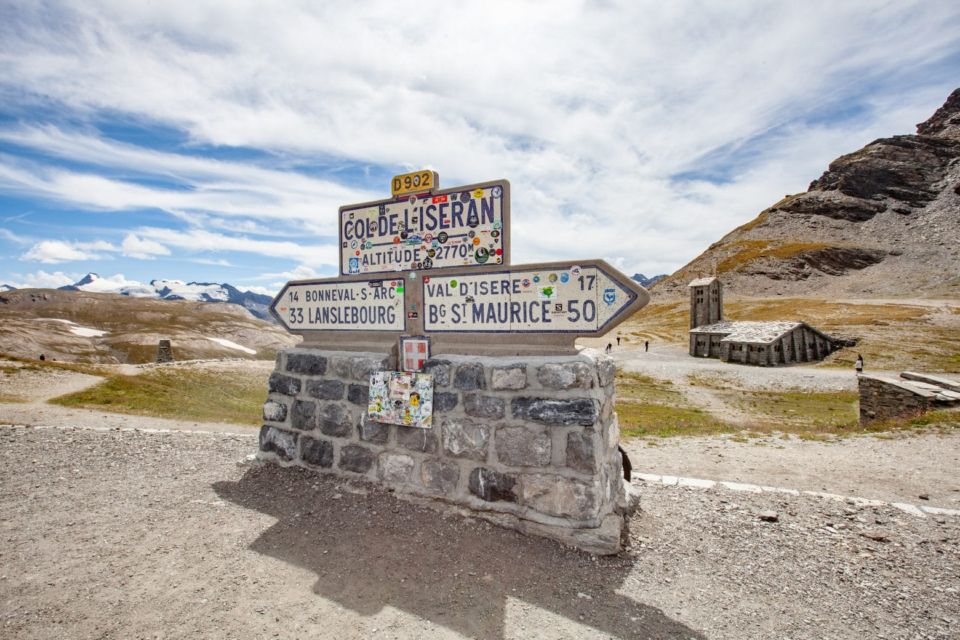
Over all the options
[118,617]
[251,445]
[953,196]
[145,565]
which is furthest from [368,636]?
[953,196]

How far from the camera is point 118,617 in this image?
349 cm

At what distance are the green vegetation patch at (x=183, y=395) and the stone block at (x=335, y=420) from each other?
889 centimetres

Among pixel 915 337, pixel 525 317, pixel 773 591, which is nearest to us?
pixel 773 591

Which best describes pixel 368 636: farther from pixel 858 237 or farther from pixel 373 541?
pixel 858 237

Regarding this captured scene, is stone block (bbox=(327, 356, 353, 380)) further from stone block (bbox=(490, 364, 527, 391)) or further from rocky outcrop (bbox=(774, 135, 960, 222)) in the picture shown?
rocky outcrop (bbox=(774, 135, 960, 222))

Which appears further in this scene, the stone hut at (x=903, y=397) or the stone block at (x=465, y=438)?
the stone hut at (x=903, y=397)

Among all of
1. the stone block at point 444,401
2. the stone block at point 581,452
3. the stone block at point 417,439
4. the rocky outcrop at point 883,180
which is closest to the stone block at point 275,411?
the stone block at point 417,439

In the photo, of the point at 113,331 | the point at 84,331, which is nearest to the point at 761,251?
the point at 113,331

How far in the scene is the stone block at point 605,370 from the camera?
494 cm

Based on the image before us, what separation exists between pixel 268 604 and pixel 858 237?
148 metres

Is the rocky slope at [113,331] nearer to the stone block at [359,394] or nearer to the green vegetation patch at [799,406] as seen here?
the green vegetation patch at [799,406]

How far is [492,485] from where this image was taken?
4.98m

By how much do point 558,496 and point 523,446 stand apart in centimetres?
60

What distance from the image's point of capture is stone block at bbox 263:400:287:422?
6.66 m
